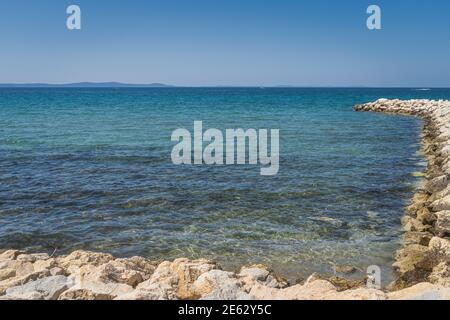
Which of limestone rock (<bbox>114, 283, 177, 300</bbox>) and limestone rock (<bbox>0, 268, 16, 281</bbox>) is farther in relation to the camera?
limestone rock (<bbox>0, 268, 16, 281</bbox>)

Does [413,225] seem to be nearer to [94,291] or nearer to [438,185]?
[438,185]

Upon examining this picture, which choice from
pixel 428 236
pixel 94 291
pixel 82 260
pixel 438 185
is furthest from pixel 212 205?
pixel 438 185

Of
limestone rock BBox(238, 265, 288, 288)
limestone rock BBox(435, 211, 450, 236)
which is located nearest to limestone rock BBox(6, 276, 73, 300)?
limestone rock BBox(238, 265, 288, 288)

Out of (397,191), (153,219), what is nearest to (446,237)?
(397,191)

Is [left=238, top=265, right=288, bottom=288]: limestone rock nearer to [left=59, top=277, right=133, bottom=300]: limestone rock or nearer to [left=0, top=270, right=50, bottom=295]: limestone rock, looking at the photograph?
[left=59, top=277, right=133, bottom=300]: limestone rock

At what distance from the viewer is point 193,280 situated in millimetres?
7508

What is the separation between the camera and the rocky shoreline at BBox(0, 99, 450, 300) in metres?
6.53

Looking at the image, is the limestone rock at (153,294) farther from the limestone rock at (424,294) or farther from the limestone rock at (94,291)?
the limestone rock at (424,294)

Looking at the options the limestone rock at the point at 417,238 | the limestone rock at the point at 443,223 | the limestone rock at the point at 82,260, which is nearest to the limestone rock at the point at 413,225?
the limestone rock at the point at 417,238

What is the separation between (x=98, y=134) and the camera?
3025 centimetres
